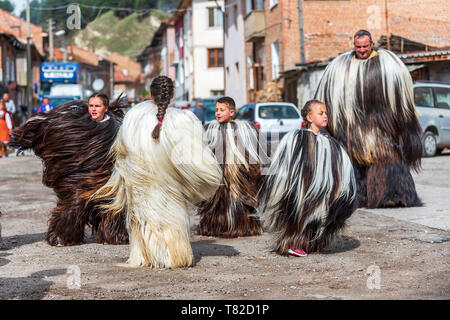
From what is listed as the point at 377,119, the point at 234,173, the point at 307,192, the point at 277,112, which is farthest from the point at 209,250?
the point at 277,112

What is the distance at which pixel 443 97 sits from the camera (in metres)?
19.0

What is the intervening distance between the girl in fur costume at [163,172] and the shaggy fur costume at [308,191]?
0.74m

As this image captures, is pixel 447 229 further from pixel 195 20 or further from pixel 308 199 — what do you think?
pixel 195 20

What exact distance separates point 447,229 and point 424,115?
37.2 ft

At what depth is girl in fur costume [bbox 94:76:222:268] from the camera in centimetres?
590

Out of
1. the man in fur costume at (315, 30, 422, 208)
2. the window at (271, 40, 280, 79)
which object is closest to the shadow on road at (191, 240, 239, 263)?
the man in fur costume at (315, 30, 422, 208)

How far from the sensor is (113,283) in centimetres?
548

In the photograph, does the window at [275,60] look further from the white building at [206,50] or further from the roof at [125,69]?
the roof at [125,69]

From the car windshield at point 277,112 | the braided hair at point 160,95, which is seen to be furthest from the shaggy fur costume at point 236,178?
the car windshield at point 277,112

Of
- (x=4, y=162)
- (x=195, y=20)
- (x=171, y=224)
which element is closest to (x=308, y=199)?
(x=171, y=224)

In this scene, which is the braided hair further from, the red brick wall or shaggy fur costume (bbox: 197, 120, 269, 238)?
the red brick wall

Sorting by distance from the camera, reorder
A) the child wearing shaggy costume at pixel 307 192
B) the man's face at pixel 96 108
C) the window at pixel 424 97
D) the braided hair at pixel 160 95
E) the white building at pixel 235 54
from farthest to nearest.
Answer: the white building at pixel 235 54
the window at pixel 424 97
the man's face at pixel 96 108
the child wearing shaggy costume at pixel 307 192
the braided hair at pixel 160 95

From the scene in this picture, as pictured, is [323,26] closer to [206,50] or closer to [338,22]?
[338,22]

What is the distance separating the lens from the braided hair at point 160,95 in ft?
19.2
